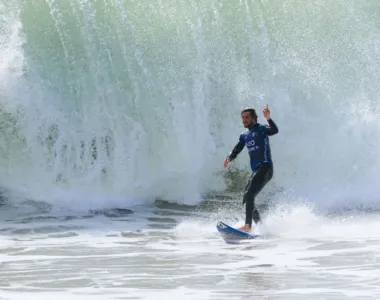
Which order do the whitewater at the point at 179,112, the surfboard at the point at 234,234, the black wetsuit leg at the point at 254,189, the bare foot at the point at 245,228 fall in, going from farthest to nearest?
1. the whitewater at the point at 179,112
2. the black wetsuit leg at the point at 254,189
3. the bare foot at the point at 245,228
4. the surfboard at the point at 234,234

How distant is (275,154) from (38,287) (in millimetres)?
8487

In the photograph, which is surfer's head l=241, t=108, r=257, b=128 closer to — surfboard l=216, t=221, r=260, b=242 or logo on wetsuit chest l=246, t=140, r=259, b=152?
logo on wetsuit chest l=246, t=140, r=259, b=152

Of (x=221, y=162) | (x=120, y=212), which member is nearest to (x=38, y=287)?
(x=120, y=212)

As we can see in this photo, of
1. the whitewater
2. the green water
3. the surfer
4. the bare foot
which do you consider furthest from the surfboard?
the green water

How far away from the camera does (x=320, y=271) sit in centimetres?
768

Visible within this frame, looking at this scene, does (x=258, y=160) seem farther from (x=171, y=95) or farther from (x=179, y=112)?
(x=171, y=95)

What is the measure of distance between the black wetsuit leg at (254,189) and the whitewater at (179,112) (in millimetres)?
620

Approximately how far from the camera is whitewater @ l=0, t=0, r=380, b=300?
1320cm

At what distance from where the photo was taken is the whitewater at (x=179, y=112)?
43.3 ft

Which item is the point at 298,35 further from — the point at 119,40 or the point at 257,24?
the point at 119,40

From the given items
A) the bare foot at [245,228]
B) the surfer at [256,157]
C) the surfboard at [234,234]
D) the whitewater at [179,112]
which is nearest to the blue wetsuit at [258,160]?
the surfer at [256,157]

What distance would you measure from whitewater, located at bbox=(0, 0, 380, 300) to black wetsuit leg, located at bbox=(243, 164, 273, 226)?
62cm

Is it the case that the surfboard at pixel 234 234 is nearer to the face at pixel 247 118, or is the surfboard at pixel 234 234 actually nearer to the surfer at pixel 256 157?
the surfer at pixel 256 157

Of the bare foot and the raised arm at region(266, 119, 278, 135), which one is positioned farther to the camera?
the raised arm at region(266, 119, 278, 135)
